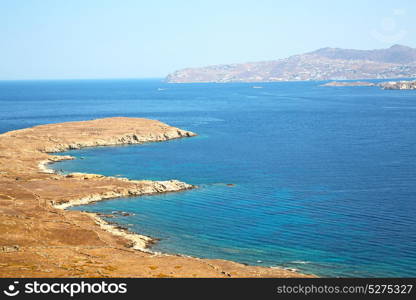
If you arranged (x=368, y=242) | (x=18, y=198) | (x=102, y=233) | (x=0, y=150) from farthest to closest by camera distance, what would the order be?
(x=0, y=150) < (x=18, y=198) < (x=102, y=233) < (x=368, y=242)

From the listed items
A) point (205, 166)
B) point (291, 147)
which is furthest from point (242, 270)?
point (291, 147)

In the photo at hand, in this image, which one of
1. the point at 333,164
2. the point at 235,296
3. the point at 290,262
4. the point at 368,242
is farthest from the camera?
the point at 333,164

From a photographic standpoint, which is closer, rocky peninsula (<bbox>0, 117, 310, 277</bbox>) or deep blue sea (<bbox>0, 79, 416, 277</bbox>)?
rocky peninsula (<bbox>0, 117, 310, 277</bbox>)

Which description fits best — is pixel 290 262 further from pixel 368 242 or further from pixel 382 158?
pixel 382 158

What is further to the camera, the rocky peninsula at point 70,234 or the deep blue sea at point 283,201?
the deep blue sea at point 283,201

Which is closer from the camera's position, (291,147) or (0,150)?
(0,150)

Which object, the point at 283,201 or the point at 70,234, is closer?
the point at 70,234

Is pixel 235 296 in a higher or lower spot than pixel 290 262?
higher
